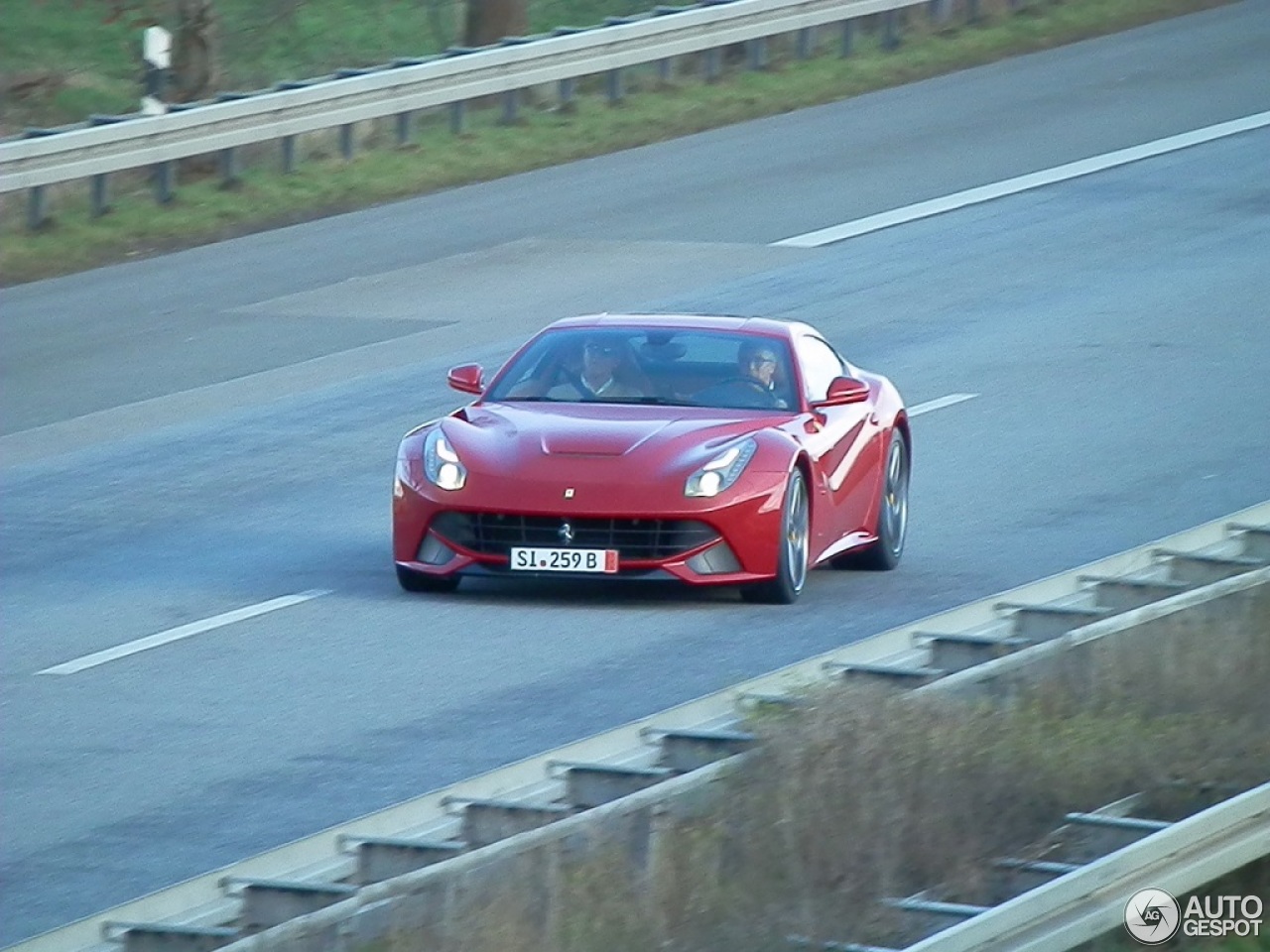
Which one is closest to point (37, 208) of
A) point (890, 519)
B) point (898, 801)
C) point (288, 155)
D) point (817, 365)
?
point (288, 155)

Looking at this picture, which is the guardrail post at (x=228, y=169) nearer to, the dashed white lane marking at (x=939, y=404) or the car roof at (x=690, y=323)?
the dashed white lane marking at (x=939, y=404)

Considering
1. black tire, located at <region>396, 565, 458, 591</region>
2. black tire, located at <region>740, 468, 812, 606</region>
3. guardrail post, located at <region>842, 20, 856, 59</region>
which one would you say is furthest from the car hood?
guardrail post, located at <region>842, 20, 856, 59</region>

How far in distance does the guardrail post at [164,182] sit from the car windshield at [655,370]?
36.0 ft

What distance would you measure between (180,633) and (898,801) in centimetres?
506

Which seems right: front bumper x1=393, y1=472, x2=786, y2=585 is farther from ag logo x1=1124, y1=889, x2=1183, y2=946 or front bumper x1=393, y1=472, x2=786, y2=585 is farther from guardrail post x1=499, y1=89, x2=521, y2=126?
guardrail post x1=499, y1=89, x2=521, y2=126

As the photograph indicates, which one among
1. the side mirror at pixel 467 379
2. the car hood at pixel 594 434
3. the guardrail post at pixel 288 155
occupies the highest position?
the side mirror at pixel 467 379

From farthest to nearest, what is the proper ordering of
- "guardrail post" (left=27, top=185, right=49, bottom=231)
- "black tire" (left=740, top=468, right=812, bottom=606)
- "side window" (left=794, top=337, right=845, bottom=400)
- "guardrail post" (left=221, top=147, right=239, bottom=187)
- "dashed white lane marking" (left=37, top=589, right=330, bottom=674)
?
"guardrail post" (left=221, top=147, right=239, bottom=187) → "guardrail post" (left=27, top=185, right=49, bottom=231) → "side window" (left=794, top=337, right=845, bottom=400) → "black tire" (left=740, top=468, right=812, bottom=606) → "dashed white lane marking" (left=37, top=589, right=330, bottom=674)

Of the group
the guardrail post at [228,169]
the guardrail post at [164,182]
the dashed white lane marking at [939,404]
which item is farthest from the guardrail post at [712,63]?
the dashed white lane marking at [939,404]

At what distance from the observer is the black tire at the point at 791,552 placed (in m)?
12.7

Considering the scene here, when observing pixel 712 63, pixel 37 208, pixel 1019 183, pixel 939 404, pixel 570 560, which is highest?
pixel 712 63

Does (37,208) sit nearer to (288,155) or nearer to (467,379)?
(288,155)

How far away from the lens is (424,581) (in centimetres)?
1285

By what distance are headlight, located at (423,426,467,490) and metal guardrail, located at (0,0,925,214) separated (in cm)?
1043

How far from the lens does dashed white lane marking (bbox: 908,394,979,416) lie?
17844 millimetres
